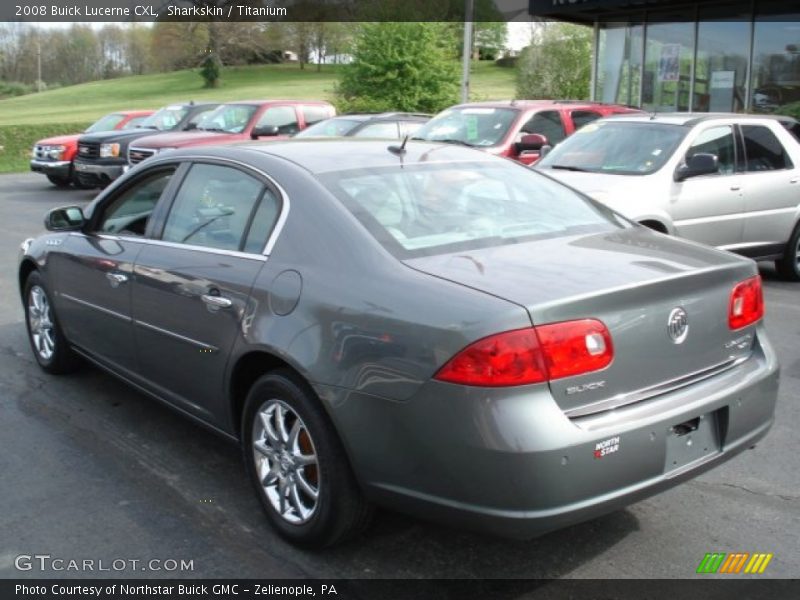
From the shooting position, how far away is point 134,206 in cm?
500

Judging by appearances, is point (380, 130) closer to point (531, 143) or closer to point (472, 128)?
point (472, 128)

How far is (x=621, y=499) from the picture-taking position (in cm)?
293

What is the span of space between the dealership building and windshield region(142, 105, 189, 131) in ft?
27.8

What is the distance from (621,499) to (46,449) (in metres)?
3.02

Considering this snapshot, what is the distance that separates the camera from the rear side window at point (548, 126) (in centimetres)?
1155

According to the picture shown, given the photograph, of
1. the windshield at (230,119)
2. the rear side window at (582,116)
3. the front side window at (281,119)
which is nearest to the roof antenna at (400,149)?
the rear side window at (582,116)

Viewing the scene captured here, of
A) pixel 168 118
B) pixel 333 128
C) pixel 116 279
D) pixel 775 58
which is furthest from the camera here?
pixel 168 118

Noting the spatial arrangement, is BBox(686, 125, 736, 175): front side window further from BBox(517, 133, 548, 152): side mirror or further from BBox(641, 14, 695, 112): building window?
BBox(641, 14, 695, 112): building window

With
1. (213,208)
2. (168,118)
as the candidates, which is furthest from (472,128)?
(168,118)

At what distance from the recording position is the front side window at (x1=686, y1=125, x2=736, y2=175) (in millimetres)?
8336

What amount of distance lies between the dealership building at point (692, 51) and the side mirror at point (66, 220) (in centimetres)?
1580

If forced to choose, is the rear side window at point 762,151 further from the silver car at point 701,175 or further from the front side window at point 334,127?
the front side window at point 334,127

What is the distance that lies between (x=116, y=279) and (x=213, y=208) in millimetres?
802

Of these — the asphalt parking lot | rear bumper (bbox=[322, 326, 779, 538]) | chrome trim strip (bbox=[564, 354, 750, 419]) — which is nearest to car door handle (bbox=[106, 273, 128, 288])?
the asphalt parking lot
